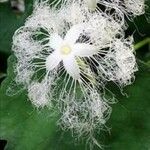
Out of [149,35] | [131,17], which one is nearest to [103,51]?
[131,17]

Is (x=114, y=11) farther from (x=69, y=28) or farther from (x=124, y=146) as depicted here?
(x=124, y=146)

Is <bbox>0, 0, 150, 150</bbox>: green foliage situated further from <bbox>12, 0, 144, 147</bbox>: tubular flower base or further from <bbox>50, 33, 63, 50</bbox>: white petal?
<bbox>50, 33, 63, 50</bbox>: white petal

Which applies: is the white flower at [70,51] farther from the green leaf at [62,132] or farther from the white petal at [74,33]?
the green leaf at [62,132]

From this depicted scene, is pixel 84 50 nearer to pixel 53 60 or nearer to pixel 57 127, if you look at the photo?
pixel 53 60

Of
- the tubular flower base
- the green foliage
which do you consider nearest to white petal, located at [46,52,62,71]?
the tubular flower base

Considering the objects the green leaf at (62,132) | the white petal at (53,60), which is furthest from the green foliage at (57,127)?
the white petal at (53,60)
